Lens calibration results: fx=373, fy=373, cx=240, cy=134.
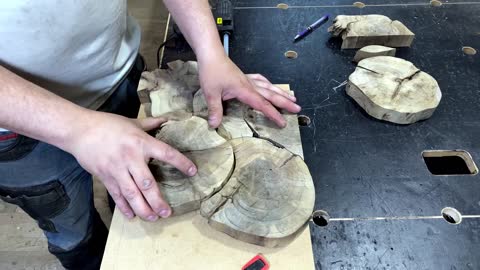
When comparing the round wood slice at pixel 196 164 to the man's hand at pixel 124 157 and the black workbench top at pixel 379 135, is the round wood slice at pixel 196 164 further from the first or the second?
the black workbench top at pixel 379 135

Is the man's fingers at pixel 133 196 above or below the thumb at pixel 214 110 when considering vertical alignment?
below

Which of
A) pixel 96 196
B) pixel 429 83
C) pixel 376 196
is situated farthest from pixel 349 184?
pixel 96 196

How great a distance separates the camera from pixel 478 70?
43.7 inches

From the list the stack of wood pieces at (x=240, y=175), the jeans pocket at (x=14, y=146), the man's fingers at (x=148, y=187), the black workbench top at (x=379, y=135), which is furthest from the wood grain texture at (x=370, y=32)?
the jeans pocket at (x=14, y=146)

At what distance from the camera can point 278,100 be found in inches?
34.7

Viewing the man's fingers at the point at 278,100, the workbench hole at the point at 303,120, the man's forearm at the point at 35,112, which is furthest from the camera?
the workbench hole at the point at 303,120

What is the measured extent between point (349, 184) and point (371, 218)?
3.6 inches

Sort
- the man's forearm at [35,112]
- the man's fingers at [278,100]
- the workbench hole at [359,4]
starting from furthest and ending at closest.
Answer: the workbench hole at [359,4], the man's fingers at [278,100], the man's forearm at [35,112]

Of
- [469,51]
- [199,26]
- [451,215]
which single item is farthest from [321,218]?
[469,51]

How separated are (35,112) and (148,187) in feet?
0.75

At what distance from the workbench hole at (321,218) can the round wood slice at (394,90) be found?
33cm

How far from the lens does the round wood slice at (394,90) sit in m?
0.95

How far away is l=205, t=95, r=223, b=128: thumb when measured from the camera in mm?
811

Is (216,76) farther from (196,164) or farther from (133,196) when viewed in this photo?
(133,196)
